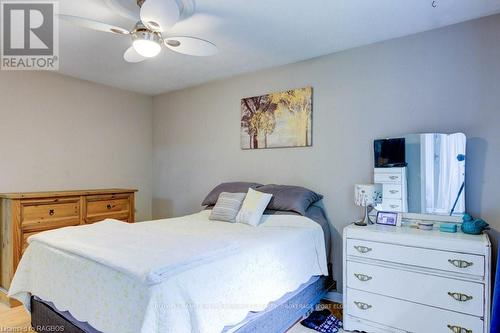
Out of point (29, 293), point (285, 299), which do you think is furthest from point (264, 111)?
point (29, 293)

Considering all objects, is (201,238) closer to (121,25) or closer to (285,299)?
(285,299)

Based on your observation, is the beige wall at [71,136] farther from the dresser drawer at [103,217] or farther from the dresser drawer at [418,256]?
the dresser drawer at [418,256]

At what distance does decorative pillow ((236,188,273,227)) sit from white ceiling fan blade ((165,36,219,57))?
131 cm

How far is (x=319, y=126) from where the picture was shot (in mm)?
2869

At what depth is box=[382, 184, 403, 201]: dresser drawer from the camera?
94.2 inches

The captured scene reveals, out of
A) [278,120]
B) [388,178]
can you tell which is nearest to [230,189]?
[278,120]

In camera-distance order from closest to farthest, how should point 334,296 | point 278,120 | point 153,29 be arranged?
point 153,29 → point 334,296 → point 278,120

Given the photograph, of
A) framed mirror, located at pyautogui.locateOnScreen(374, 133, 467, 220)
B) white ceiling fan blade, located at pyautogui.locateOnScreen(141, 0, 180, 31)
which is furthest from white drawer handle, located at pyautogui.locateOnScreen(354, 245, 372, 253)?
white ceiling fan blade, located at pyautogui.locateOnScreen(141, 0, 180, 31)

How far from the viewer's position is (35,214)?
2734mm

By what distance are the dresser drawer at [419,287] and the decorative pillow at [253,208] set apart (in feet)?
2.71

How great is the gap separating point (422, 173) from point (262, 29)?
1.74 metres

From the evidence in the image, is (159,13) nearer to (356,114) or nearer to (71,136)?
A: (356,114)

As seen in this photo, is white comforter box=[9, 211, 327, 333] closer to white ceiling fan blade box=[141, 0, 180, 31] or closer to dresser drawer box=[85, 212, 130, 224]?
dresser drawer box=[85, 212, 130, 224]

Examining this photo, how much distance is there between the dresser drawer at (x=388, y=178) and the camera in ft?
7.87
